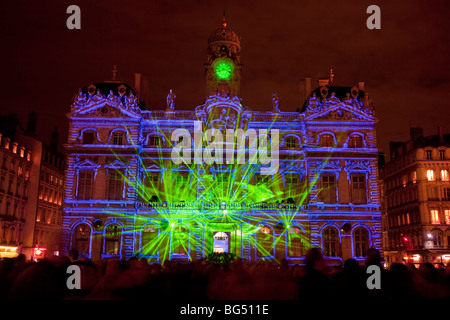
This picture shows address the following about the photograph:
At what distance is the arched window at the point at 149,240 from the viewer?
142 feet

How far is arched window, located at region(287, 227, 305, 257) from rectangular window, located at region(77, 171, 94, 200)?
2109 cm

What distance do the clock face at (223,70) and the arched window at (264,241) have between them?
702 inches

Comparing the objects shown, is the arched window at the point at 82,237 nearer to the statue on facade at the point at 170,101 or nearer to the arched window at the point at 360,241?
the statue on facade at the point at 170,101

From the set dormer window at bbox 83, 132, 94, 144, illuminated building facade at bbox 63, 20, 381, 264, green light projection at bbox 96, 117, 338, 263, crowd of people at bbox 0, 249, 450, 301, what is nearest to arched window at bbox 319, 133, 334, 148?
illuminated building facade at bbox 63, 20, 381, 264

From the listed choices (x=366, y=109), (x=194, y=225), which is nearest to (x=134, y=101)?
(x=194, y=225)

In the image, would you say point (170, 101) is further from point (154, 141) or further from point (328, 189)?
point (328, 189)

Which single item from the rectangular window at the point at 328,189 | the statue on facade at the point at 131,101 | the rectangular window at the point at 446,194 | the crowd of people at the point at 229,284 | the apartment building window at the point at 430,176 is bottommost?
the crowd of people at the point at 229,284

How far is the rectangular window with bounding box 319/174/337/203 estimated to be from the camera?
147 ft

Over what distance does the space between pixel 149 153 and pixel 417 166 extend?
37493 mm

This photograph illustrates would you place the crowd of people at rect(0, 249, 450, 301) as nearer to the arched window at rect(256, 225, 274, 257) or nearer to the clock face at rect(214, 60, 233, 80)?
the arched window at rect(256, 225, 274, 257)

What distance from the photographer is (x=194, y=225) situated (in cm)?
4378

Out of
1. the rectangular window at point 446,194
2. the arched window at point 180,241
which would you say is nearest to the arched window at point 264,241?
the arched window at point 180,241
